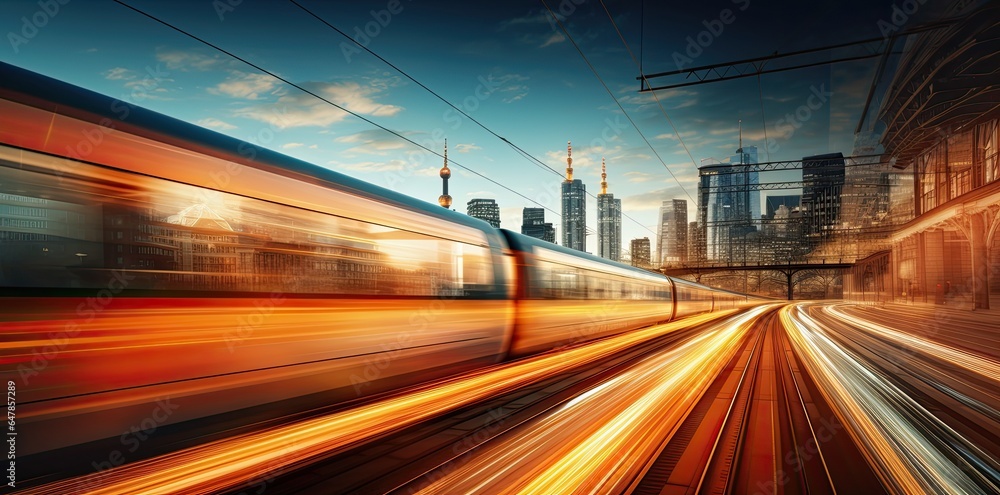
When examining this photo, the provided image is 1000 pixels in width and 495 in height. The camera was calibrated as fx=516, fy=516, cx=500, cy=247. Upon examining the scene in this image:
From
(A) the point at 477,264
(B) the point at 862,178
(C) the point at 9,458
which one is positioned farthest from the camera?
(B) the point at 862,178

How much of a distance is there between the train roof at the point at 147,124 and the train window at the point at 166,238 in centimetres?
39

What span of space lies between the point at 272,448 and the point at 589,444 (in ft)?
9.92

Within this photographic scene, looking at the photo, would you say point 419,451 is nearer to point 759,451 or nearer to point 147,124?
point 759,451

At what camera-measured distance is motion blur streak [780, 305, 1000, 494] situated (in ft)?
14.4

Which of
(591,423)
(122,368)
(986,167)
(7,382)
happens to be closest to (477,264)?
(591,423)

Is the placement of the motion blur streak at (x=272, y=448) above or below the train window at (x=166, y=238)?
below

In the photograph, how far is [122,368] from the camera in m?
3.72

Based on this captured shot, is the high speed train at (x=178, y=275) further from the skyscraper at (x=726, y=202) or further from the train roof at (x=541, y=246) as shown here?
the skyscraper at (x=726, y=202)

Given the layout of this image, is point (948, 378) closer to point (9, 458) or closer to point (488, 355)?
point (488, 355)

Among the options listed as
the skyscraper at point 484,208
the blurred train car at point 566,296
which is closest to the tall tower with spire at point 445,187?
the skyscraper at point 484,208

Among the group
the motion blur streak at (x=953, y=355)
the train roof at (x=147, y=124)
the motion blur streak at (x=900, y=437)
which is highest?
the train roof at (x=147, y=124)

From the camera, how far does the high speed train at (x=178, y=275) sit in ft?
11.4

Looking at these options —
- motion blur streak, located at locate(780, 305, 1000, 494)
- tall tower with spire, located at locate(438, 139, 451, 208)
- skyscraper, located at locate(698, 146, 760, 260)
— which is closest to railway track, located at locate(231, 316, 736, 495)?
motion blur streak, located at locate(780, 305, 1000, 494)

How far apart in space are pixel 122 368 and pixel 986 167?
46271mm
